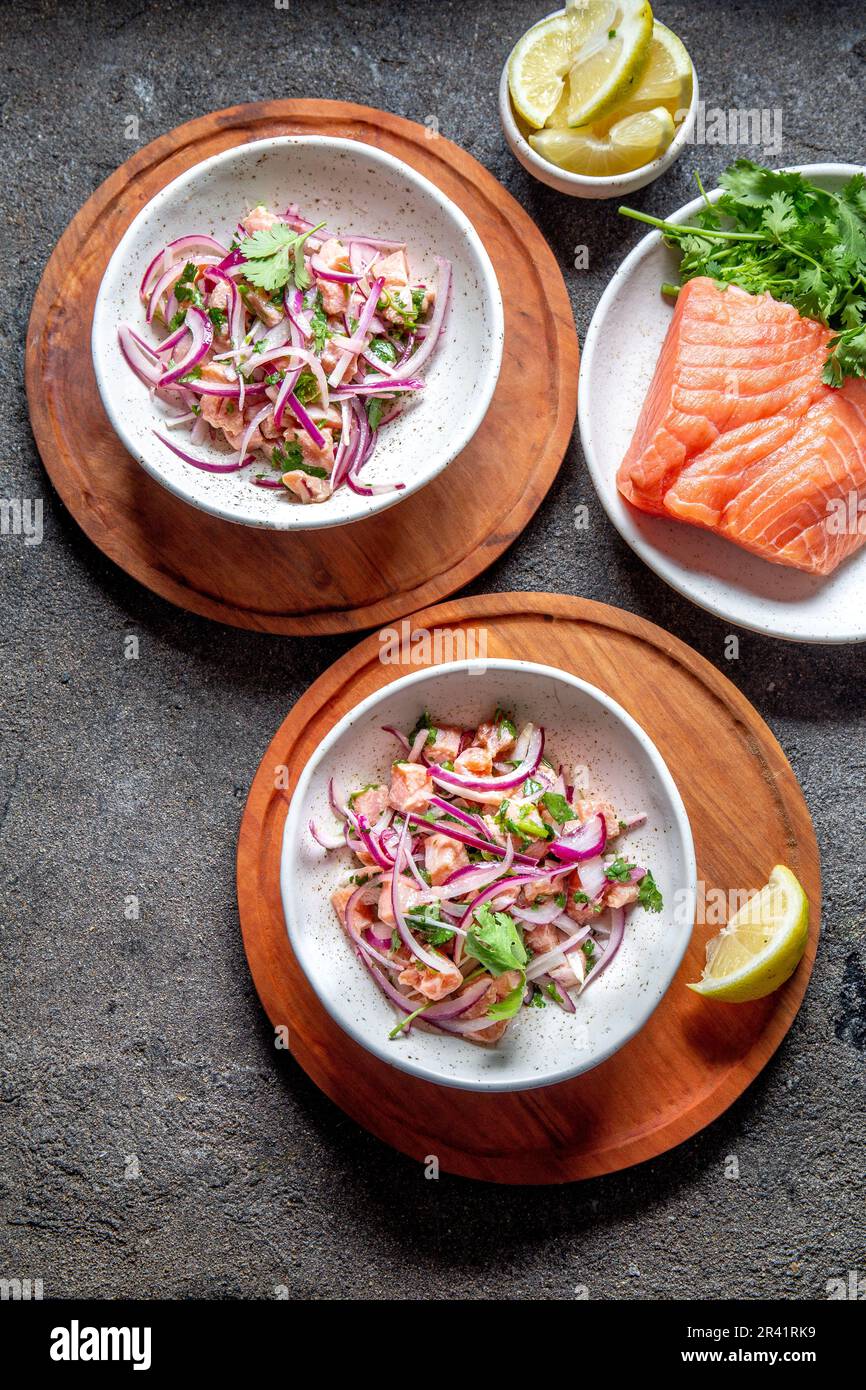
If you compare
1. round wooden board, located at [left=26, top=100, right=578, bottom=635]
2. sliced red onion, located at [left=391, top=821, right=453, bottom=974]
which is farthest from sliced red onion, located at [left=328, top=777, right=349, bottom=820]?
round wooden board, located at [left=26, top=100, right=578, bottom=635]

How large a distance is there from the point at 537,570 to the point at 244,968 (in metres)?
1.27

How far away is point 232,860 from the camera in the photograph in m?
2.85

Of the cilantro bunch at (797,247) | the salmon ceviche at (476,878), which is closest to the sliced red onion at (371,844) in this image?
the salmon ceviche at (476,878)

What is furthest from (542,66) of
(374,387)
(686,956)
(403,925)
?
(686,956)

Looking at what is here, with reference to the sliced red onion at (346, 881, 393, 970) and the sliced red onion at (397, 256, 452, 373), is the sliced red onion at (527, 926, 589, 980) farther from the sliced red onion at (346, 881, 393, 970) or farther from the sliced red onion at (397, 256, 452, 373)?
the sliced red onion at (397, 256, 452, 373)

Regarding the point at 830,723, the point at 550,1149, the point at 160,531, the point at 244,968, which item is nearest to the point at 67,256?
the point at 160,531

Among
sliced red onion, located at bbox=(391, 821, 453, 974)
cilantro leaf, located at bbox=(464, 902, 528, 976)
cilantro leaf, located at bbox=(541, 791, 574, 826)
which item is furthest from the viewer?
cilantro leaf, located at bbox=(541, 791, 574, 826)

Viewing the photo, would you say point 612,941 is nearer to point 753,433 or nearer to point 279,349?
point 753,433

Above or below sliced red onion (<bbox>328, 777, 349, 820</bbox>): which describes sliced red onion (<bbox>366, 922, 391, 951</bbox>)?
below

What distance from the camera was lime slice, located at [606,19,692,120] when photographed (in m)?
2.73

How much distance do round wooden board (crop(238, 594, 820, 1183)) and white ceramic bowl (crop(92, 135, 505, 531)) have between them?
0.40m

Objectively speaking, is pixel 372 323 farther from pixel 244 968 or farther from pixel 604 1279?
pixel 604 1279

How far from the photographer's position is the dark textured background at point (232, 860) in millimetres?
2787
